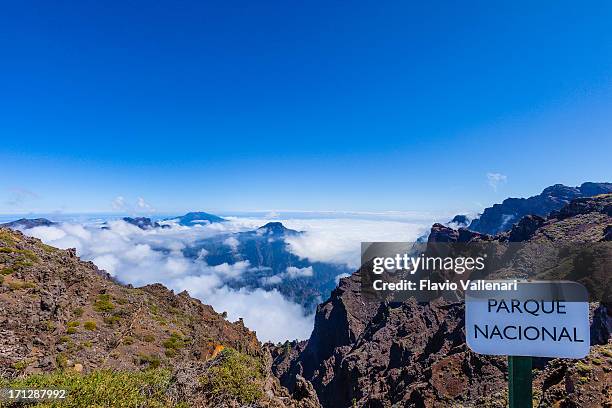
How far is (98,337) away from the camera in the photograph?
2639 cm

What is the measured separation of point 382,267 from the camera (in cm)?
1099

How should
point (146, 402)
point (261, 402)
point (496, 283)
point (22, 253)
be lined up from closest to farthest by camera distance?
1. point (496, 283)
2. point (146, 402)
3. point (261, 402)
4. point (22, 253)

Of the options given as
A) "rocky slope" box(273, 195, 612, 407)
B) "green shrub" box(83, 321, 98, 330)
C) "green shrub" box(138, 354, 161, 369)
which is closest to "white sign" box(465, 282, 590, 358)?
"rocky slope" box(273, 195, 612, 407)

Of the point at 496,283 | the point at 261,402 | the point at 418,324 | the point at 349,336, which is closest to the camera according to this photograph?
the point at 496,283

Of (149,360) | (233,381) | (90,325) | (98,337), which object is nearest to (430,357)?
(149,360)

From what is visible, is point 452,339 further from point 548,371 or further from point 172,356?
point 172,356

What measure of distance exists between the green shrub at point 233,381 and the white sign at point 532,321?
37.2 ft

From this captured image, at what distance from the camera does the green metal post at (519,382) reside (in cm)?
454

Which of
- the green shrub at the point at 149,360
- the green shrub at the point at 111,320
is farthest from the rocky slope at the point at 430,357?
the green shrub at the point at 111,320

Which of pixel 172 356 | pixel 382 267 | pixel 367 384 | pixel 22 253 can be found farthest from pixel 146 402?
pixel 367 384

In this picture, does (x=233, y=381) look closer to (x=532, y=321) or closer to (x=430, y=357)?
(x=532, y=321)

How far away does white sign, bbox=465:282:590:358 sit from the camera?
4613 millimetres

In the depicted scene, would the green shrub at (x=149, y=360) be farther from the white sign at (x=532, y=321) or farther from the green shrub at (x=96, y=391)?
the white sign at (x=532, y=321)

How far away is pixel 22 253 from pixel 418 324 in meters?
81.2
